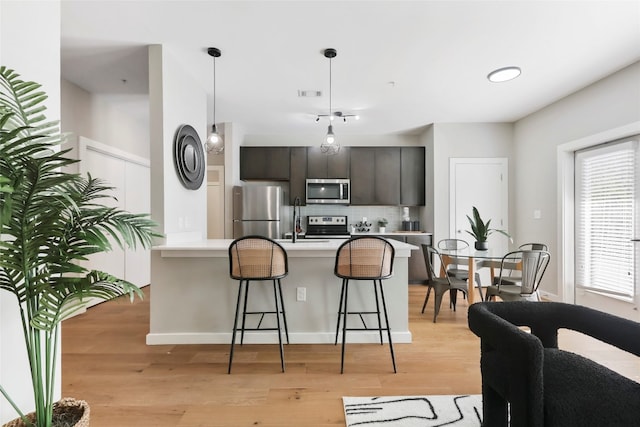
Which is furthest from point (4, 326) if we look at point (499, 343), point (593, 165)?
point (593, 165)

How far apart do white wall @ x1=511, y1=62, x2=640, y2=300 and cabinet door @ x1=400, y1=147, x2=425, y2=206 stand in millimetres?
1368

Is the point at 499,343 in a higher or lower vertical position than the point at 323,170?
lower

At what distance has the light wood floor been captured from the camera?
1.78 m

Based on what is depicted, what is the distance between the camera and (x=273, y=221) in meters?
4.91

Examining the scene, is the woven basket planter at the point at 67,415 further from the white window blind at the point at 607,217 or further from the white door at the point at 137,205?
the white window blind at the point at 607,217

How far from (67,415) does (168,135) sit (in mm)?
2182

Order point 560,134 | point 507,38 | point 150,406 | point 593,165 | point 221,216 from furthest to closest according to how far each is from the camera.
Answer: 1. point 221,216
2. point 560,134
3. point 593,165
4. point 507,38
5. point 150,406

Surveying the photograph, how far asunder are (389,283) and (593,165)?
111 inches

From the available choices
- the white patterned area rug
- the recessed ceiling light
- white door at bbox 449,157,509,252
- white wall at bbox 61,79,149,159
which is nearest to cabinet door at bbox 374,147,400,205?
white door at bbox 449,157,509,252

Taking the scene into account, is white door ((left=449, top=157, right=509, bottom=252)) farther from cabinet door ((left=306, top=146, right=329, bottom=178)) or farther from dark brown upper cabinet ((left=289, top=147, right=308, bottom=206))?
dark brown upper cabinet ((left=289, top=147, right=308, bottom=206))

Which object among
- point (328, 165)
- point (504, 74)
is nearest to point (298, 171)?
point (328, 165)

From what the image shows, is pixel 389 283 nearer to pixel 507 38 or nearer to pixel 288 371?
pixel 288 371

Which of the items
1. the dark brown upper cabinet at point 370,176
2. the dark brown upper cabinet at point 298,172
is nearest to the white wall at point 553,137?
the dark brown upper cabinet at point 370,176

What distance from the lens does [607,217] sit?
340 cm
